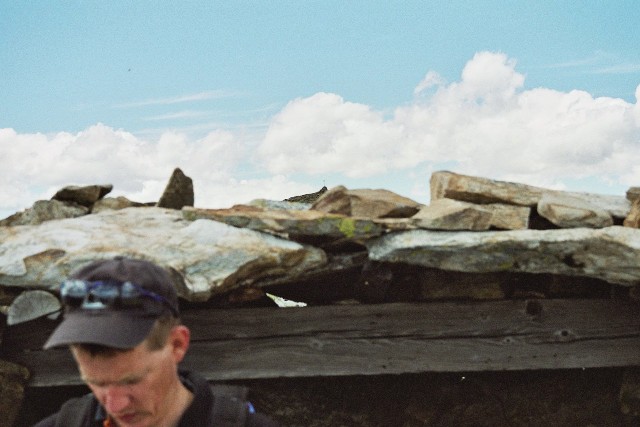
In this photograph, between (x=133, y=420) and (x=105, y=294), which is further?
(x=133, y=420)

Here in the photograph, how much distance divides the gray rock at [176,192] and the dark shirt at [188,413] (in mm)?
3619

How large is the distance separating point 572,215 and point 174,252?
3.04m

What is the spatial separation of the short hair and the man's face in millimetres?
10

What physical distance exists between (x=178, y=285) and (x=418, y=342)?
6.59 ft

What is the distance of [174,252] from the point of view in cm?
454

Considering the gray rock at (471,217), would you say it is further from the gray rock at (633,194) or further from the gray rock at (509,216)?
the gray rock at (633,194)

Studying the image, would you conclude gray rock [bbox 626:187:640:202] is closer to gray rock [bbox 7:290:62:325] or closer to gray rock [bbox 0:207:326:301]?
gray rock [bbox 0:207:326:301]

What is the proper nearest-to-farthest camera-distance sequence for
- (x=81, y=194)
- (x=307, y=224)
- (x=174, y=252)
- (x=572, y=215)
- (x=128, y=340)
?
(x=128, y=340) < (x=174, y=252) < (x=307, y=224) < (x=572, y=215) < (x=81, y=194)

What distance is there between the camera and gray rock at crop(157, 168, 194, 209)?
5.86 meters

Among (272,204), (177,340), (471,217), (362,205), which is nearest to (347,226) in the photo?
(362,205)

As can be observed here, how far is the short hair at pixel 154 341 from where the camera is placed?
2.00 metres

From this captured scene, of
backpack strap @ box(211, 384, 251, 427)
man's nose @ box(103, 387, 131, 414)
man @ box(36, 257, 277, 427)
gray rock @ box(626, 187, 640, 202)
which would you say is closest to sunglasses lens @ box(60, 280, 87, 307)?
man @ box(36, 257, 277, 427)

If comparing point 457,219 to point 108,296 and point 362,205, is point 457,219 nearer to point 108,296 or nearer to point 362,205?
point 362,205

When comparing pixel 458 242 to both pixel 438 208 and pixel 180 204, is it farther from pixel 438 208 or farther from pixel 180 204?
pixel 180 204
